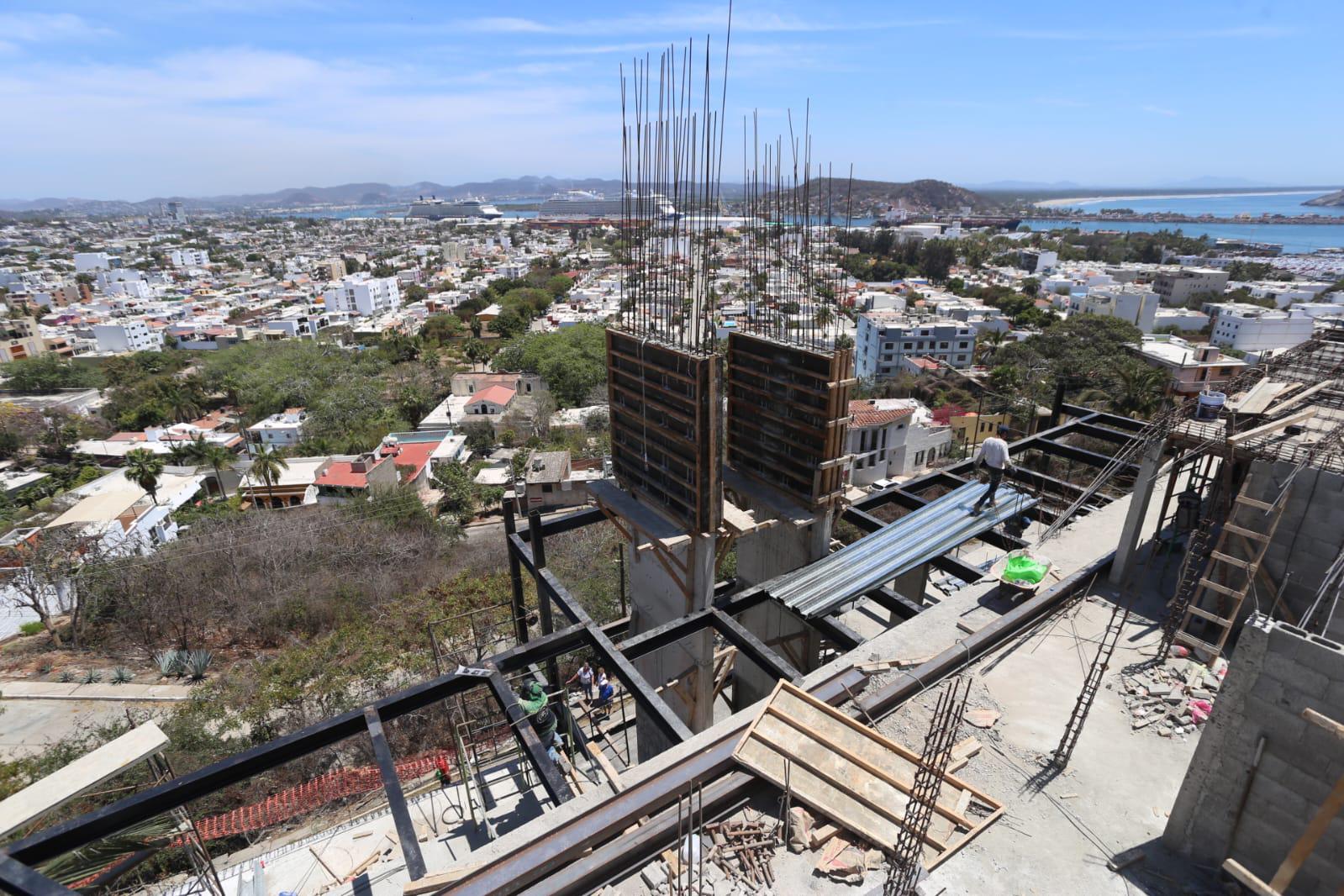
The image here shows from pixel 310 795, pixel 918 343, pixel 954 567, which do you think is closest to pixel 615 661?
pixel 954 567

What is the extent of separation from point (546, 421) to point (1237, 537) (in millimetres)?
31066

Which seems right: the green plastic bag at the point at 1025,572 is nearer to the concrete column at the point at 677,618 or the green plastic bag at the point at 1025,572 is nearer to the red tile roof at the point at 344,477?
the concrete column at the point at 677,618

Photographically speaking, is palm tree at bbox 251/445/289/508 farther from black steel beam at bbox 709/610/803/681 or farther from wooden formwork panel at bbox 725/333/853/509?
black steel beam at bbox 709/610/803/681

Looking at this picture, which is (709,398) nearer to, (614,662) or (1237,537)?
(614,662)

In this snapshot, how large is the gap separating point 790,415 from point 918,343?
1623 inches

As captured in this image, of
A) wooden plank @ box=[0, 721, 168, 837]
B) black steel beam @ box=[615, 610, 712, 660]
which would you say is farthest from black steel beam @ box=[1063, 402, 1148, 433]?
wooden plank @ box=[0, 721, 168, 837]

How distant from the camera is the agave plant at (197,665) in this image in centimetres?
1440

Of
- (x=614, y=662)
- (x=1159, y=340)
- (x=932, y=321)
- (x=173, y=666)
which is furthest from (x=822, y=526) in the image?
(x=1159, y=340)

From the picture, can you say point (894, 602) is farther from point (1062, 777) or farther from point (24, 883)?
point (24, 883)

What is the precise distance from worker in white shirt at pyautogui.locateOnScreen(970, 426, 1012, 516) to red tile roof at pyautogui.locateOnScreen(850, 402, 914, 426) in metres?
17.4

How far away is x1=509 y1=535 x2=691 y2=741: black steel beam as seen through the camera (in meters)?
6.25

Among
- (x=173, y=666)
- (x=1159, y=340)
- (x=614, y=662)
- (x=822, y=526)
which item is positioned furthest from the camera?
(x=1159, y=340)

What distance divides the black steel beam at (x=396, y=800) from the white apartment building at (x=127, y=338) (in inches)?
2719

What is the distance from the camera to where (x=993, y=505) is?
951 cm
